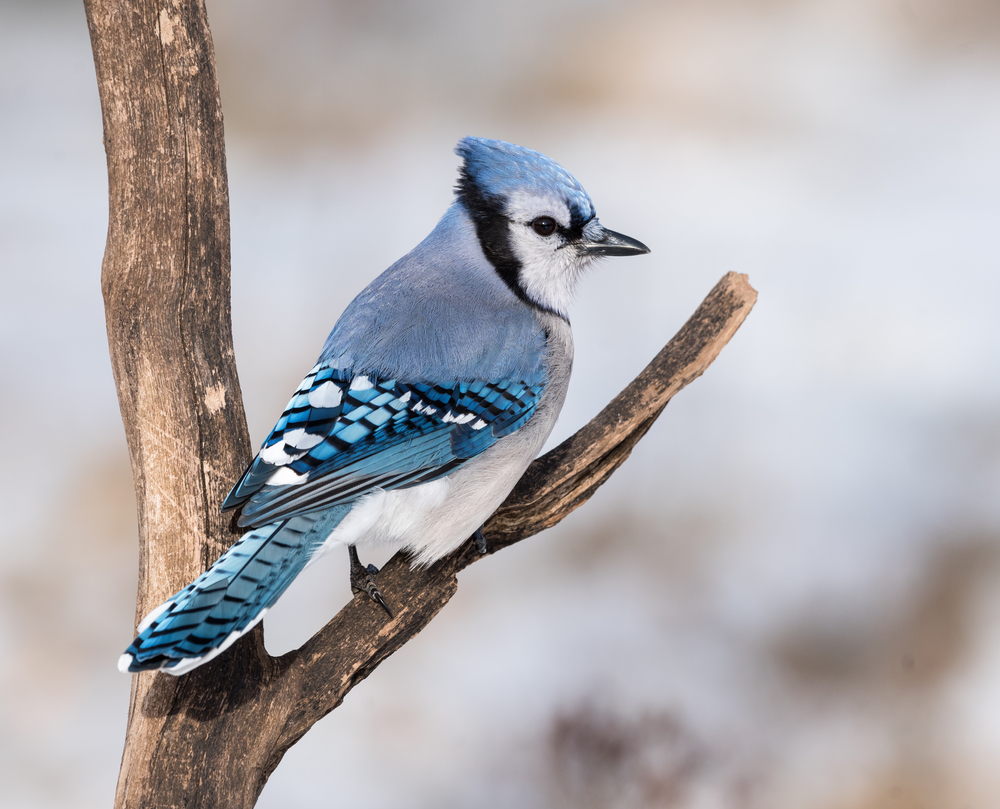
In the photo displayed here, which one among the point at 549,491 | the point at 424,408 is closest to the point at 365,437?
the point at 424,408

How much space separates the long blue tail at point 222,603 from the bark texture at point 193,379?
0.23 metres

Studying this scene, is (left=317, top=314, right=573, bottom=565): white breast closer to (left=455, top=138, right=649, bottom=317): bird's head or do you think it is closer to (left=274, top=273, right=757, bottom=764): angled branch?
(left=274, top=273, right=757, bottom=764): angled branch

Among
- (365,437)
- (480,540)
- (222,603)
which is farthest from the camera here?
(480,540)

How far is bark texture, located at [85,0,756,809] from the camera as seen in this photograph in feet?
5.14

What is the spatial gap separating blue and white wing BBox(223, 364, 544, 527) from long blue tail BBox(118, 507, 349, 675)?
39 millimetres

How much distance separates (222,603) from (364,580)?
1.40ft

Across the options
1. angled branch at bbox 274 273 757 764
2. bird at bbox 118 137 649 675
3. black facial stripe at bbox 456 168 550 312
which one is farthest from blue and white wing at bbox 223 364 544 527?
black facial stripe at bbox 456 168 550 312

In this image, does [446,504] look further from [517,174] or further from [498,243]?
[517,174]

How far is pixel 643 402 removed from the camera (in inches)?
70.1

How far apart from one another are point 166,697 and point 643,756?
1.63m

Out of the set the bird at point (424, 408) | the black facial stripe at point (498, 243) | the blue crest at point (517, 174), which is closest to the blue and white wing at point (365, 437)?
the bird at point (424, 408)

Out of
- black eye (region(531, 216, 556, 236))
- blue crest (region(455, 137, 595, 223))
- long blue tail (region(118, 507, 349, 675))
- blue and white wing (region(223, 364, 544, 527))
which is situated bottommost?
long blue tail (region(118, 507, 349, 675))

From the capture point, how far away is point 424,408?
1617 mm

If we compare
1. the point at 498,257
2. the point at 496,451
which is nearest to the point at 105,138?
the point at 498,257
